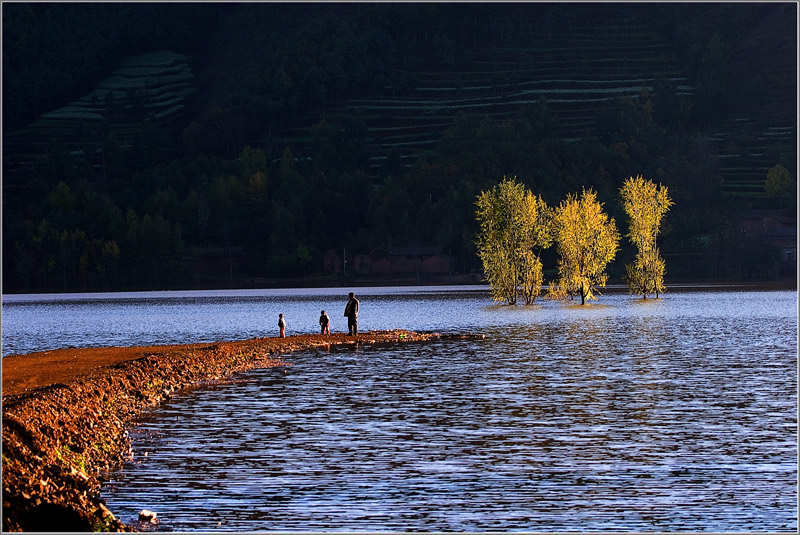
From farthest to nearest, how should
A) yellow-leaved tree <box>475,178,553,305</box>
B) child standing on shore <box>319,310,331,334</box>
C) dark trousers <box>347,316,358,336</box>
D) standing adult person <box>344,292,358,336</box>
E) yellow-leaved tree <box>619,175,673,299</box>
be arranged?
yellow-leaved tree <box>619,175,673,299</box> → yellow-leaved tree <box>475,178,553,305</box> → dark trousers <box>347,316,358,336</box> → child standing on shore <box>319,310,331,334</box> → standing adult person <box>344,292,358,336</box>

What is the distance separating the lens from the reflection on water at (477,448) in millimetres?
20484

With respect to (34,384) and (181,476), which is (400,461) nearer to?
(181,476)

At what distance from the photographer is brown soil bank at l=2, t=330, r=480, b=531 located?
18.6 metres

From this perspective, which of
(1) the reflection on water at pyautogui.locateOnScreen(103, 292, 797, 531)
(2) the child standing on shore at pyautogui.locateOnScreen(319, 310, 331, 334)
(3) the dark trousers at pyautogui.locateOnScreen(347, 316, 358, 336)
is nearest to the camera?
(1) the reflection on water at pyautogui.locateOnScreen(103, 292, 797, 531)

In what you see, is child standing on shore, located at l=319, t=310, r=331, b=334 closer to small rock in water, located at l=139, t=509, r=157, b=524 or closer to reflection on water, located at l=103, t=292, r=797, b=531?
reflection on water, located at l=103, t=292, r=797, b=531

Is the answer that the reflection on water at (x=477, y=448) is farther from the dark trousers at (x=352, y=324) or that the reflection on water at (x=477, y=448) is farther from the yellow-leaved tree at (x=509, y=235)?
the yellow-leaved tree at (x=509, y=235)

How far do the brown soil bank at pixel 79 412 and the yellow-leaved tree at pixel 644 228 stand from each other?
70544 millimetres

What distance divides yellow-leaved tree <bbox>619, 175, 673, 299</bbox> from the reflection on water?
228 ft

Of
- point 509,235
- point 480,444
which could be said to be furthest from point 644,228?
point 480,444

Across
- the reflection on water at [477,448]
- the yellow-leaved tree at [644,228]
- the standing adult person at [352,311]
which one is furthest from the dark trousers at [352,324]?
the yellow-leaved tree at [644,228]

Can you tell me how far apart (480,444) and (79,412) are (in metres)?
10.6

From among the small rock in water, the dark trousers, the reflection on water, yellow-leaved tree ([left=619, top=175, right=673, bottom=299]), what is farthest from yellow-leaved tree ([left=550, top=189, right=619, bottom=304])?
the small rock in water

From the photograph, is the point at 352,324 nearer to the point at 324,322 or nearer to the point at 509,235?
the point at 324,322

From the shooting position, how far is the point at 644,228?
120 meters
